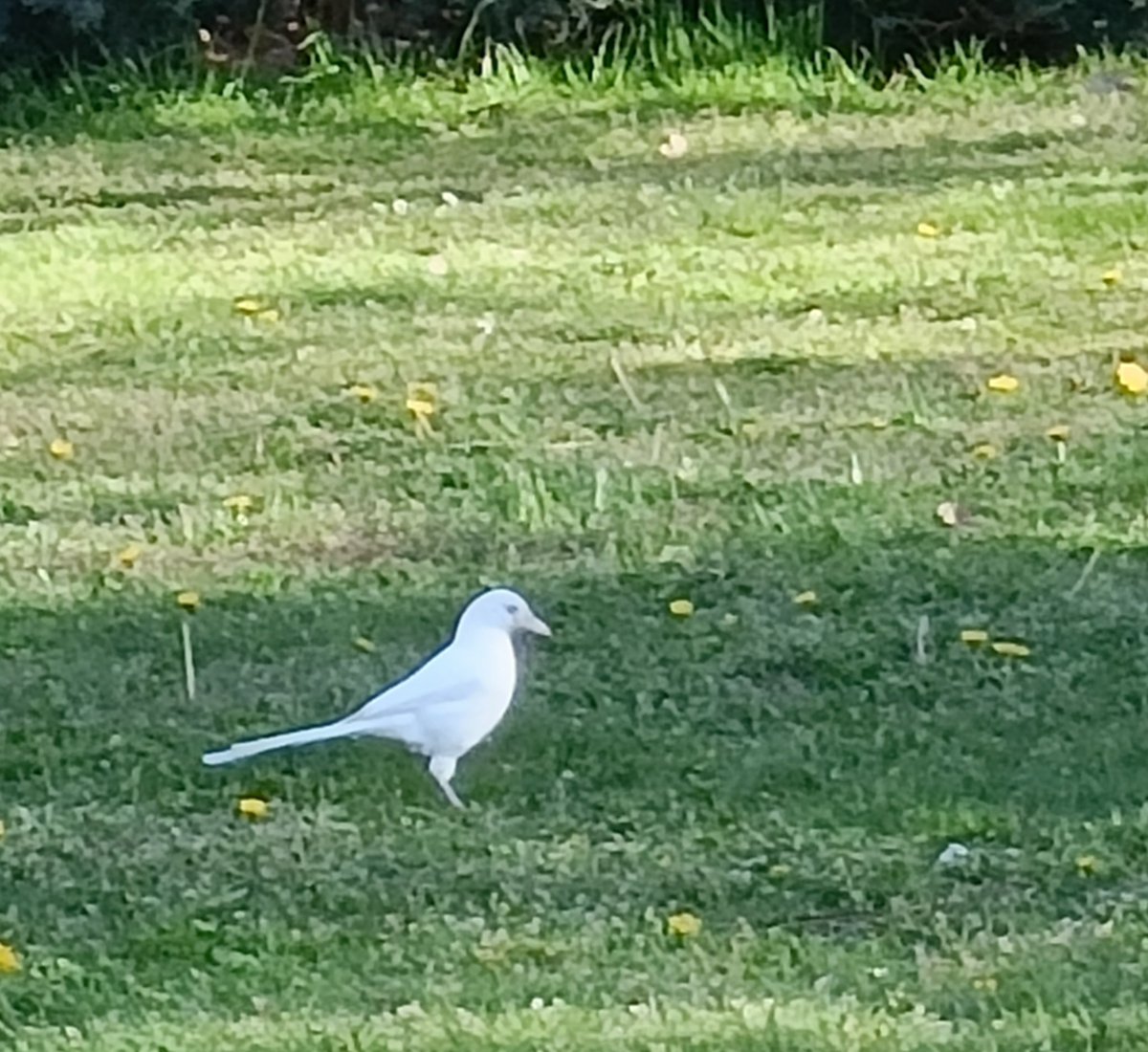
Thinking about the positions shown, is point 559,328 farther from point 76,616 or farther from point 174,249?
point 76,616

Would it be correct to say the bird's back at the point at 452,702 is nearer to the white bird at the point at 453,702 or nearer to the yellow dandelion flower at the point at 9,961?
the white bird at the point at 453,702

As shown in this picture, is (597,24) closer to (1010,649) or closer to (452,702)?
(1010,649)

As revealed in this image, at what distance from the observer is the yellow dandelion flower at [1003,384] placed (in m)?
5.88

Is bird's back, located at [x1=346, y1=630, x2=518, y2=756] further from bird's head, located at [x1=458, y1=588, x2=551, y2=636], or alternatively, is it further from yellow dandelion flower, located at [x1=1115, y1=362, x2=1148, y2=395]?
yellow dandelion flower, located at [x1=1115, y1=362, x2=1148, y2=395]

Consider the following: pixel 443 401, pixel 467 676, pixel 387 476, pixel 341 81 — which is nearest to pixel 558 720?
pixel 467 676

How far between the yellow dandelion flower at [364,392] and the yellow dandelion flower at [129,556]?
1.04 m

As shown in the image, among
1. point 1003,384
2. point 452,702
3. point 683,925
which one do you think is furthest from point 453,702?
point 1003,384

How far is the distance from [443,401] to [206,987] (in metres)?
2.62

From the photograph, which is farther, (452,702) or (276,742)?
(276,742)

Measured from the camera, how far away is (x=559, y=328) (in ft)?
21.3

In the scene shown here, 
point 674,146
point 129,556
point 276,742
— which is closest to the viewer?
point 276,742

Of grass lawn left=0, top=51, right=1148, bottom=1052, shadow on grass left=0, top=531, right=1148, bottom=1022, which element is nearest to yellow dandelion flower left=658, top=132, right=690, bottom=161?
grass lawn left=0, top=51, right=1148, bottom=1052

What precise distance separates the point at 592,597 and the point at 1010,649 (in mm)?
674

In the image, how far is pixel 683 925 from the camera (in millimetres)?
3471
